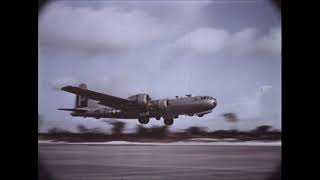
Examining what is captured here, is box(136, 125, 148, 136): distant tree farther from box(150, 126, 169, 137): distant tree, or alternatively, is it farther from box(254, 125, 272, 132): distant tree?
box(254, 125, 272, 132): distant tree

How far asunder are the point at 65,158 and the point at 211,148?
1707 mm

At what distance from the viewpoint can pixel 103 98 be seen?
593 cm

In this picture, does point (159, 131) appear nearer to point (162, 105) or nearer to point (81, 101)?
point (162, 105)

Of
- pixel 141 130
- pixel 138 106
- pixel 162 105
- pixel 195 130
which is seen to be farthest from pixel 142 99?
pixel 195 130

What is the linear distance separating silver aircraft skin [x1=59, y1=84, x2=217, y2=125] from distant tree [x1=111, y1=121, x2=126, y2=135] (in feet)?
0.24

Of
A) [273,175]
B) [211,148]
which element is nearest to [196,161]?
[211,148]

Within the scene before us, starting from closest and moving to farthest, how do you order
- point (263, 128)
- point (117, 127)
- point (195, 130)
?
point (263, 128) → point (195, 130) → point (117, 127)

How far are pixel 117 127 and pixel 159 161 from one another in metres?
0.65

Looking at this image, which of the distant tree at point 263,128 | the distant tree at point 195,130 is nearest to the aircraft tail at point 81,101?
the distant tree at point 195,130

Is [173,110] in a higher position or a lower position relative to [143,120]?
higher

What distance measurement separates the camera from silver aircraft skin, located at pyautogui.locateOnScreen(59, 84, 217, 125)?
5.76m

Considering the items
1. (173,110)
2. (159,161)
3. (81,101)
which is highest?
(81,101)
